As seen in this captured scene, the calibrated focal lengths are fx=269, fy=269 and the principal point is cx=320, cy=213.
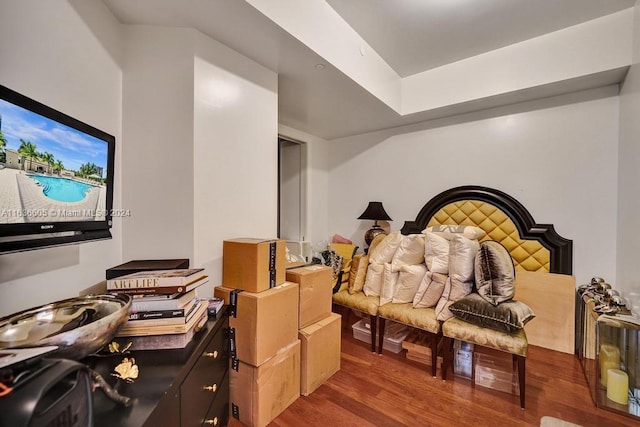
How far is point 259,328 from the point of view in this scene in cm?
153

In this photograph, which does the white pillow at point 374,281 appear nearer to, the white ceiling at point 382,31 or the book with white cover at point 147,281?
the white ceiling at point 382,31

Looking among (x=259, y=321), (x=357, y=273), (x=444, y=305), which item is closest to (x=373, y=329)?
(x=357, y=273)

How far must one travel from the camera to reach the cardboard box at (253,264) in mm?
Answer: 1613

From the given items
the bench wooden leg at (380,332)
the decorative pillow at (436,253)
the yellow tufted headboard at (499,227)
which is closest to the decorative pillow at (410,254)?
the decorative pillow at (436,253)

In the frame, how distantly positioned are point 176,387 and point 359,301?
190 centimetres

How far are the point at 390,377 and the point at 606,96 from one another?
3065 millimetres

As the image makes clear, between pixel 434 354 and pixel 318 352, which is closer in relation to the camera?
pixel 318 352

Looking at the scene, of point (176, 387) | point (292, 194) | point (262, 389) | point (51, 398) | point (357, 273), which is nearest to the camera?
point (51, 398)

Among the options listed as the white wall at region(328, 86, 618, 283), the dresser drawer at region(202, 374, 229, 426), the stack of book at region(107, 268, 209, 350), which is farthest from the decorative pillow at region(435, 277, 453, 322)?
the stack of book at region(107, 268, 209, 350)

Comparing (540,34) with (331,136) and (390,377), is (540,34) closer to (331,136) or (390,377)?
(331,136)

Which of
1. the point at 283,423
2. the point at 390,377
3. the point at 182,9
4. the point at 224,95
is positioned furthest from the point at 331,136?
the point at 283,423

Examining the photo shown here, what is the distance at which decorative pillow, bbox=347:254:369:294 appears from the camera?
2.76 m

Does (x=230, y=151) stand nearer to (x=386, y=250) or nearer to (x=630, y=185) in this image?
(x=386, y=250)

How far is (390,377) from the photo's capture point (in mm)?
2111
